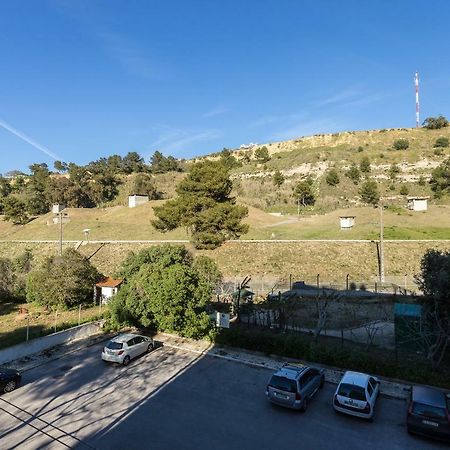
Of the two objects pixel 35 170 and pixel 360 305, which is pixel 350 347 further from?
→ pixel 35 170

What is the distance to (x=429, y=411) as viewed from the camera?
12.0m

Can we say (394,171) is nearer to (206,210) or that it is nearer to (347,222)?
(347,222)

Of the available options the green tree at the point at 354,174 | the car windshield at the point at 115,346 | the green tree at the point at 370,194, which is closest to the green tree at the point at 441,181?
the green tree at the point at 370,194

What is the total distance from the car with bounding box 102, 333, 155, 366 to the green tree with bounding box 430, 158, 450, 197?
70.6m

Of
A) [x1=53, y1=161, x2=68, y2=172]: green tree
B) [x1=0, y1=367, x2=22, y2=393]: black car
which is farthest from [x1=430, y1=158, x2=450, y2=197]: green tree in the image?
[x1=53, y1=161, x2=68, y2=172]: green tree

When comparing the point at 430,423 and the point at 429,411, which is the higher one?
the point at 429,411

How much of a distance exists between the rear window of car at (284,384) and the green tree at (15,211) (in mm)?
74715

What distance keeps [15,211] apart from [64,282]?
5406 cm

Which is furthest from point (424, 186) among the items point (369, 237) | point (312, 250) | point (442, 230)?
point (312, 250)

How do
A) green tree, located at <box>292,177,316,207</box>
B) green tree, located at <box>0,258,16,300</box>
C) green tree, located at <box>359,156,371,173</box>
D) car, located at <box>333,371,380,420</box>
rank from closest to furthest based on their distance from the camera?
car, located at <box>333,371,380,420</box>, green tree, located at <box>0,258,16,300</box>, green tree, located at <box>292,177,316,207</box>, green tree, located at <box>359,156,371,173</box>

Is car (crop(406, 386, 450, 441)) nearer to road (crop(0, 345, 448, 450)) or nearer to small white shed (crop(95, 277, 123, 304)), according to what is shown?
road (crop(0, 345, 448, 450))

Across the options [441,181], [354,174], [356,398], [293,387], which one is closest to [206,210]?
[293,387]

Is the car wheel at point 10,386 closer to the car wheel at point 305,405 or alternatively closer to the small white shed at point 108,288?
the car wheel at point 305,405

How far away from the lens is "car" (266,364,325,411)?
44.5ft
